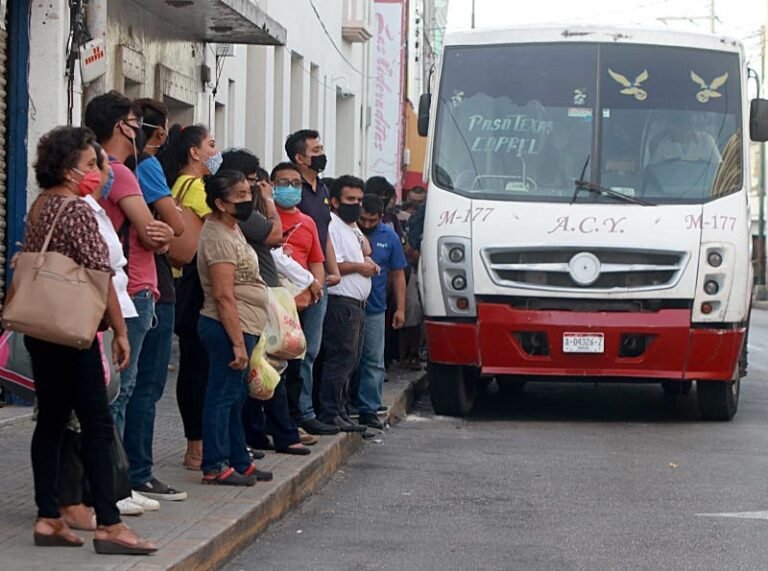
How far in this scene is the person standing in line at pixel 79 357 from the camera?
20.7 ft

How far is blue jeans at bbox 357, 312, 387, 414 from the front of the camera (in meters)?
11.9

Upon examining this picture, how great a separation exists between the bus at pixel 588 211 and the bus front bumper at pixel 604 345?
0.04 feet

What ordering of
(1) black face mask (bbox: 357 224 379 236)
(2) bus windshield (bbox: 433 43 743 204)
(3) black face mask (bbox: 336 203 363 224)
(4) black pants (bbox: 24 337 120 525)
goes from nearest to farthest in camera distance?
(4) black pants (bbox: 24 337 120 525) < (3) black face mask (bbox: 336 203 363 224) < (1) black face mask (bbox: 357 224 379 236) < (2) bus windshield (bbox: 433 43 743 204)

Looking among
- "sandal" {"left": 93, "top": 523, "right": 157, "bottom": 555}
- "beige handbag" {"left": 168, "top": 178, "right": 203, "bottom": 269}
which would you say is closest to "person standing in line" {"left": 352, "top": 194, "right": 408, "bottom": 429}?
"beige handbag" {"left": 168, "top": 178, "right": 203, "bottom": 269}

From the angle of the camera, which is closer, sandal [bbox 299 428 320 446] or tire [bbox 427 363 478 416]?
sandal [bbox 299 428 320 446]

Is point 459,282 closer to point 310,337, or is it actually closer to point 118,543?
point 310,337

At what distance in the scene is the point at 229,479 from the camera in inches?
330

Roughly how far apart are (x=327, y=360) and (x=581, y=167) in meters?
3.19

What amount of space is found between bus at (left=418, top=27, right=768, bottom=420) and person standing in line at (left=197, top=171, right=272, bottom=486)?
4631 mm

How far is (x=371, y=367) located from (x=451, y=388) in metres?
1.73

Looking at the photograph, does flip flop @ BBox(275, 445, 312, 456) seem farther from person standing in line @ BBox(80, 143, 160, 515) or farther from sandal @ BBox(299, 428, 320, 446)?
person standing in line @ BBox(80, 143, 160, 515)

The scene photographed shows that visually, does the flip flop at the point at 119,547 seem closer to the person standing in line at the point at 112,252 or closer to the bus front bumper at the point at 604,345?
the person standing in line at the point at 112,252

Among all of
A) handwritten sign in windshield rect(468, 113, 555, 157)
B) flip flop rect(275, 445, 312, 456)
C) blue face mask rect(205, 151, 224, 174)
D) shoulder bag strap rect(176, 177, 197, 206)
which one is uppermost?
handwritten sign in windshield rect(468, 113, 555, 157)

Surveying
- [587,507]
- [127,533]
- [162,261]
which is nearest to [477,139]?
[587,507]
